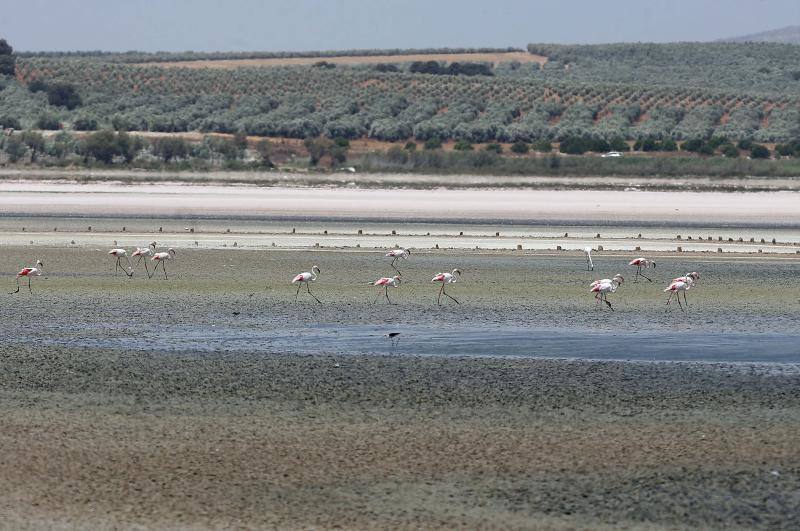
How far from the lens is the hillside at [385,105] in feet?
258

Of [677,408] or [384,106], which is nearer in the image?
[677,408]

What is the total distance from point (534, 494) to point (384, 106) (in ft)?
246

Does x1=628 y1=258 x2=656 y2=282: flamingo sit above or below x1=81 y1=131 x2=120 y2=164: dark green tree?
above

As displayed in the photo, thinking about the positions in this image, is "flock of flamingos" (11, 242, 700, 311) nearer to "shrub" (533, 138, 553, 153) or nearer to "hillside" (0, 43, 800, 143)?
"shrub" (533, 138, 553, 153)

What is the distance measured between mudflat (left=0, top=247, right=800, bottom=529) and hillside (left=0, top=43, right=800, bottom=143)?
5278cm

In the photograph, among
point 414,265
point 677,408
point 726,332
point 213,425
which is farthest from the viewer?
point 414,265

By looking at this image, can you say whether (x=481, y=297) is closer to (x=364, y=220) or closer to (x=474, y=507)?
(x=474, y=507)

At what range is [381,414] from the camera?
15.8 meters

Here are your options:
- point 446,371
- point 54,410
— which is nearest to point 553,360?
point 446,371

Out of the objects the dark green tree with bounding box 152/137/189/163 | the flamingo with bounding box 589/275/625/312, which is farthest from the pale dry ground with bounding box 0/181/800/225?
the flamingo with bounding box 589/275/625/312

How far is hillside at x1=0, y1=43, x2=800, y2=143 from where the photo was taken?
78500 mm

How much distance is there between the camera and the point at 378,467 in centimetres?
1357

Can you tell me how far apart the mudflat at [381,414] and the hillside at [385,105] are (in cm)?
5278

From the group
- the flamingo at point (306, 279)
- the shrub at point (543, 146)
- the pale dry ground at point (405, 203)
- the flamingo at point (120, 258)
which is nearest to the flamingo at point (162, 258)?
the flamingo at point (120, 258)
